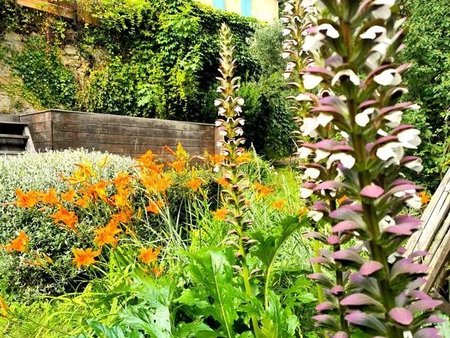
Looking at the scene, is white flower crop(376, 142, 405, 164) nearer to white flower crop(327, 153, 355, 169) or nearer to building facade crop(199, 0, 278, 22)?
white flower crop(327, 153, 355, 169)

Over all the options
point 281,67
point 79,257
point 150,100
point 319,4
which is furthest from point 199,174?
point 281,67

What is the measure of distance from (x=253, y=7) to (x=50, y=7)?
10.7 metres

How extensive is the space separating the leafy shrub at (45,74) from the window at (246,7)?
10.1m

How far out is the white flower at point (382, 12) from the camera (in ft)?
2.02

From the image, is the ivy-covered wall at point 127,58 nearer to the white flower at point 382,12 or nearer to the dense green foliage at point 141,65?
the dense green foliage at point 141,65

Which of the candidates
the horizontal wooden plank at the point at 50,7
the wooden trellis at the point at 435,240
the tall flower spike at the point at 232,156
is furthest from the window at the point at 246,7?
the wooden trellis at the point at 435,240

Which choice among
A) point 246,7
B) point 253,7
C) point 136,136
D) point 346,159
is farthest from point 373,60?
point 253,7

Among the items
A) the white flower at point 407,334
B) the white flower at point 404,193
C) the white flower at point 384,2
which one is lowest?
the white flower at point 407,334

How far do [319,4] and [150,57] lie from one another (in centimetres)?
974

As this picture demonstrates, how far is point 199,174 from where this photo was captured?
15.0 ft

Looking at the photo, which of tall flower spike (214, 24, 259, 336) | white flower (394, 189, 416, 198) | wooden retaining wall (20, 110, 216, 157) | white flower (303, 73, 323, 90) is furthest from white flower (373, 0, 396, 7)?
wooden retaining wall (20, 110, 216, 157)

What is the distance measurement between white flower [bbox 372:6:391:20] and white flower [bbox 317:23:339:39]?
0.19 ft

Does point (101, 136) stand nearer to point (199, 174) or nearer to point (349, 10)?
point (199, 174)

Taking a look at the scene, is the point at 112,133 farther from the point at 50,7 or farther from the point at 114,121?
the point at 50,7
